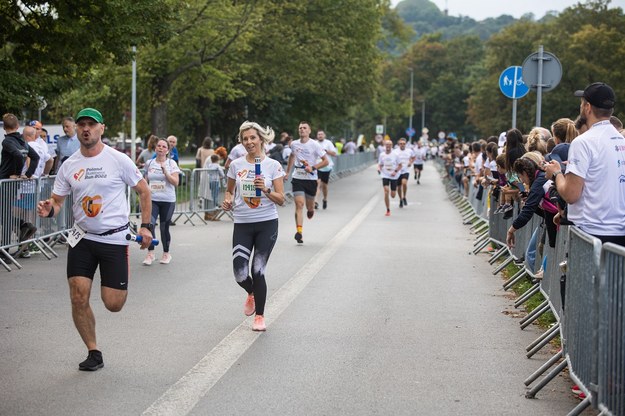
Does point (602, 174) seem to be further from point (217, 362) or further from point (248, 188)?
point (248, 188)

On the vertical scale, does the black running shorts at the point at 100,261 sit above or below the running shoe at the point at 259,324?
above

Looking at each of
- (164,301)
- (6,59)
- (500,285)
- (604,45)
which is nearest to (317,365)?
(164,301)

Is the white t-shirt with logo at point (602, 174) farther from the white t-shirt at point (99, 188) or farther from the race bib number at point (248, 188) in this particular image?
the race bib number at point (248, 188)

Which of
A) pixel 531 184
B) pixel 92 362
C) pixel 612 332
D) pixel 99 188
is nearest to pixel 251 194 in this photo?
pixel 99 188

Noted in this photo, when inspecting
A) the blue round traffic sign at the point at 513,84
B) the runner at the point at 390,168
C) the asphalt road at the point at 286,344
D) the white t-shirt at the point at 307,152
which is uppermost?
the blue round traffic sign at the point at 513,84

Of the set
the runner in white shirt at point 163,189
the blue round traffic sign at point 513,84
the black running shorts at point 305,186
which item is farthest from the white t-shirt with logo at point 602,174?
the blue round traffic sign at point 513,84

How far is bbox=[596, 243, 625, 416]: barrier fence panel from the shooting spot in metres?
5.00

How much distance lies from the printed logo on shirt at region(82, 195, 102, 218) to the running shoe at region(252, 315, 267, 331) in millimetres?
1980

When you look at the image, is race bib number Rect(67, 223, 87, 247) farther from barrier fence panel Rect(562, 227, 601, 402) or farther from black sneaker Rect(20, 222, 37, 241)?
black sneaker Rect(20, 222, 37, 241)

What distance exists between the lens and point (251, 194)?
29.2 ft

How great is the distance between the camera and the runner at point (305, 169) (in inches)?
683

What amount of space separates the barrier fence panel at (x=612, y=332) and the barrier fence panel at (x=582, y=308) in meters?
0.15

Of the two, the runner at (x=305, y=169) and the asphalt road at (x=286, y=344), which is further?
the runner at (x=305, y=169)

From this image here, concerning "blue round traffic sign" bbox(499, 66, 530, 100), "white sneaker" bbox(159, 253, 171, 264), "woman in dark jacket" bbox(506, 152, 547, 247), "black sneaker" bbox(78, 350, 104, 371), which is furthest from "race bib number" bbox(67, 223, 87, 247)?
"blue round traffic sign" bbox(499, 66, 530, 100)
